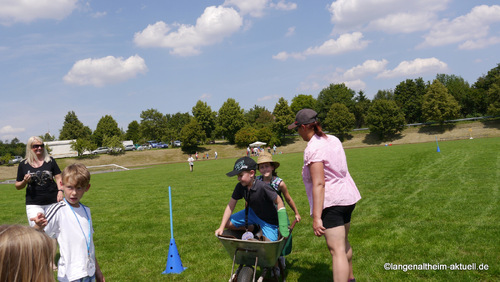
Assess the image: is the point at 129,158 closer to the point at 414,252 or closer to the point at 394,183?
the point at 394,183

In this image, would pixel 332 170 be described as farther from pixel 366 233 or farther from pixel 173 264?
pixel 366 233

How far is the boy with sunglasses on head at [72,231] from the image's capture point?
10.6 ft

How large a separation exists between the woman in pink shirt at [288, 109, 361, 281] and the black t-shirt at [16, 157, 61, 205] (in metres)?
4.37

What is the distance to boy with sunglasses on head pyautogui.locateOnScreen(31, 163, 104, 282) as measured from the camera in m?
3.24

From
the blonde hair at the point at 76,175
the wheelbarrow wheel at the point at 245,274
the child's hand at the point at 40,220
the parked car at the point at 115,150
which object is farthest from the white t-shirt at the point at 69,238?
the parked car at the point at 115,150

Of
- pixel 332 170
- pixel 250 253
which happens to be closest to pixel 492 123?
pixel 332 170

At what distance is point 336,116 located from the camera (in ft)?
234

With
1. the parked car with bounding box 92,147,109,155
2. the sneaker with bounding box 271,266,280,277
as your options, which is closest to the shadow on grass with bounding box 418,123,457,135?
the parked car with bounding box 92,147,109,155

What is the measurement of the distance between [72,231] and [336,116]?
234 ft

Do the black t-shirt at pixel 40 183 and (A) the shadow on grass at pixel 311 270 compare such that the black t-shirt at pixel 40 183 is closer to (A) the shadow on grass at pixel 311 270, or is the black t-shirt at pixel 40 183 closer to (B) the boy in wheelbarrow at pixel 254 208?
(B) the boy in wheelbarrow at pixel 254 208

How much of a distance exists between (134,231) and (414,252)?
23.0 ft

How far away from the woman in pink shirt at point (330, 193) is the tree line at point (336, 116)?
64300mm

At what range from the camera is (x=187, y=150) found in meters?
68.9

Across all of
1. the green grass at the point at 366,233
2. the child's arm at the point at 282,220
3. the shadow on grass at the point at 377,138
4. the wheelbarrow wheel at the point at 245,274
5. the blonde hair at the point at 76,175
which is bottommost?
the shadow on grass at the point at 377,138
